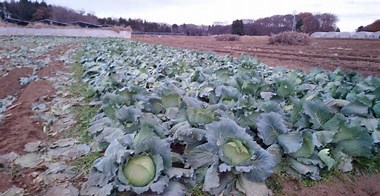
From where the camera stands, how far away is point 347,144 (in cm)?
315

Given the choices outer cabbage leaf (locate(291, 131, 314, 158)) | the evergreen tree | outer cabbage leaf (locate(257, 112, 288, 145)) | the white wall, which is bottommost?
the white wall

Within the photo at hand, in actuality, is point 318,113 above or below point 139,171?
above

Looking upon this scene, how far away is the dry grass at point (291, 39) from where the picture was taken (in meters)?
27.9

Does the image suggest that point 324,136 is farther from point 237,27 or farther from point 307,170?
point 237,27

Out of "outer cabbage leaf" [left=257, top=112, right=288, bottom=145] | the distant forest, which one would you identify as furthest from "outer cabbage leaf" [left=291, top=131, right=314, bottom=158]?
the distant forest

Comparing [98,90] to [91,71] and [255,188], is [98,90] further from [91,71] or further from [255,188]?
[255,188]

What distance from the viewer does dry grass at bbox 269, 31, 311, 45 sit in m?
27.9

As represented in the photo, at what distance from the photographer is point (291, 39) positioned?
28234 millimetres

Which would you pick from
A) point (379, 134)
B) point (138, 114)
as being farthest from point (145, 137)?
point (379, 134)

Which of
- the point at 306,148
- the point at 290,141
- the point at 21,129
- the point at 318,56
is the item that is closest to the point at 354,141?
the point at 306,148

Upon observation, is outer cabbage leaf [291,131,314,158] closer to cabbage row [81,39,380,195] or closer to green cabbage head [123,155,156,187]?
cabbage row [81,39,380,195]

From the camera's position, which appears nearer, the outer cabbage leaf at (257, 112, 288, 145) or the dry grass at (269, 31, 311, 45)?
the outer cabbage leaf at (257, 112, 288, 145)

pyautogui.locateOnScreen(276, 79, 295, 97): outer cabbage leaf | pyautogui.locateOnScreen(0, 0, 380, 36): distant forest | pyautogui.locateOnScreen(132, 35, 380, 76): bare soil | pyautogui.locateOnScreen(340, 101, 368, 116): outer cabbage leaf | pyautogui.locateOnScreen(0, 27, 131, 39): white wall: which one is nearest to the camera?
pyautogui.locateOnScreen(340, 101, 368, 116): outer cabbage leaf

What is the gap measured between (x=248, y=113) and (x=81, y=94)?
4258mm
